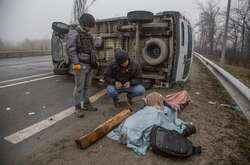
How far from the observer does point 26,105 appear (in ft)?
13.9

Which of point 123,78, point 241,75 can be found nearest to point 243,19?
point 241,75

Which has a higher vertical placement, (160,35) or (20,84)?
(160,35)

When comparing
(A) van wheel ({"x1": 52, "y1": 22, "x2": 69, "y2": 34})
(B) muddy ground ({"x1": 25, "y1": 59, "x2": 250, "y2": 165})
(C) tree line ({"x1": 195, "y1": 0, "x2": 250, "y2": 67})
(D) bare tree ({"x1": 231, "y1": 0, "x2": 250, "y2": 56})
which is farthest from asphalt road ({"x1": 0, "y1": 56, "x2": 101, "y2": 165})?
(D) bare tree ({"x1": 231, "y1": 0, "x2": 250, "y2": 56})

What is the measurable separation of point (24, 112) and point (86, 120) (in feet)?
4.06

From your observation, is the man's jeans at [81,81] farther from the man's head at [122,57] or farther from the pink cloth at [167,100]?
the pink cloth at [167,100]

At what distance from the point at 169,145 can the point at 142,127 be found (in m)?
0.41

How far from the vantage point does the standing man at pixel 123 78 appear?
4078 millimetres

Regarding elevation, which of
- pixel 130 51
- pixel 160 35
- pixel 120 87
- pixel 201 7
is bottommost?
pixel 120 87

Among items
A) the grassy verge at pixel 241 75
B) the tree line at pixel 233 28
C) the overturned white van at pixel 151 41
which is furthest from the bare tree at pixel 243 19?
the overturned white van at pixel 151 41

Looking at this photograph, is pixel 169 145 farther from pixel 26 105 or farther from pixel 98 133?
pixel 26 105

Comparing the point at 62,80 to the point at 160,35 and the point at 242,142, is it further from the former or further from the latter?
the point at 242,142

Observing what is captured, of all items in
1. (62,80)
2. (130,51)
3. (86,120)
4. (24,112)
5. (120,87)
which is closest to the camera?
(86,120)

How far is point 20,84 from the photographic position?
6098 mm

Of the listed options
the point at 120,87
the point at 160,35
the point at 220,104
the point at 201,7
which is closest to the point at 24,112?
the point at 120,87
